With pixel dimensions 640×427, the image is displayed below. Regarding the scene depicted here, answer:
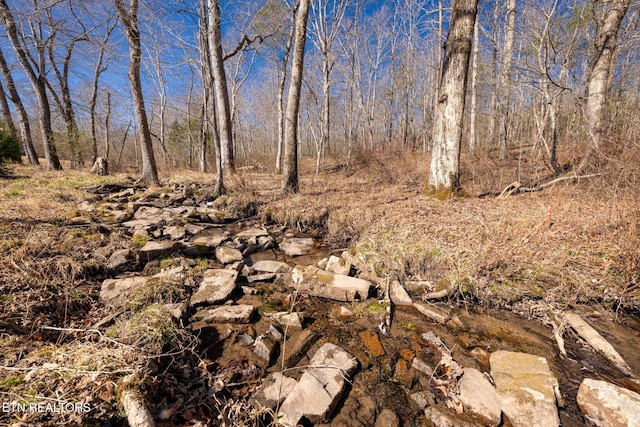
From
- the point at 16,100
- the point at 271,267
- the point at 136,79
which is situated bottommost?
the point at 271,267

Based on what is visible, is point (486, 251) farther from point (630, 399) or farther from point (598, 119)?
point (598, 119)

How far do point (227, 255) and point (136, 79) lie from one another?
860cm

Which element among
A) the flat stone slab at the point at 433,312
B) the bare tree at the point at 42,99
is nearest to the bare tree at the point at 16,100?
the bare tree at the point at 42,99

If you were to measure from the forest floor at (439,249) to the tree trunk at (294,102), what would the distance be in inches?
68.8

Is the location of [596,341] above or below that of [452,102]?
below

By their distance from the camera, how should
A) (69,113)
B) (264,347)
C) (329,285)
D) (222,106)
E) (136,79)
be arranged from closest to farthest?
(264,347) → (329,285) → (136,79) → (222,106) → (69,113)

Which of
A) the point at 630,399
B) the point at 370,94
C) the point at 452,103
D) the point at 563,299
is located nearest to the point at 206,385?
the point at 630,399

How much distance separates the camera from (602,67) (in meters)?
6.84

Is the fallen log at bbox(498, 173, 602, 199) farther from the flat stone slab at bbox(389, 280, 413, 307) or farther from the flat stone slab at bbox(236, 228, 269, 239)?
the flat stone slab at bbox(236, 228, 269, 239)

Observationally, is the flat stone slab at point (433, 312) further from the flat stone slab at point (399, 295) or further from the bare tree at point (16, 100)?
the bare tree at point (16, 100)

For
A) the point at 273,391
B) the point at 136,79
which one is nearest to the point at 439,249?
the point at 273,391

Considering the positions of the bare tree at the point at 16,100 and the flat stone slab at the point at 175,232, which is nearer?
the flat stone slab at the point at 175,232

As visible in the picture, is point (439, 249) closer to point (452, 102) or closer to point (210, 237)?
point (452, 102)

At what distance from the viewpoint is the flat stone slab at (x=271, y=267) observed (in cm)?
409
